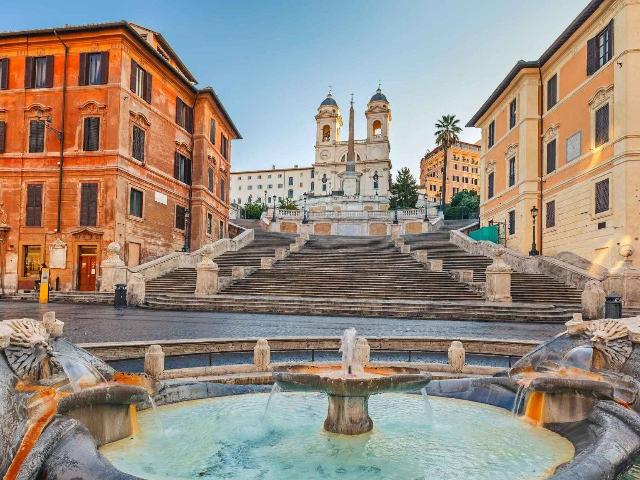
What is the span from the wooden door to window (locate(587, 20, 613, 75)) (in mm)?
27835

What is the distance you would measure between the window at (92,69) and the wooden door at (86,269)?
9.51 meters

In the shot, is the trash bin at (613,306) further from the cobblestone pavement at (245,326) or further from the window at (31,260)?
the window at (31,260)

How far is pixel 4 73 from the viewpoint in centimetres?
2870

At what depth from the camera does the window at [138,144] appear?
94.9 feet

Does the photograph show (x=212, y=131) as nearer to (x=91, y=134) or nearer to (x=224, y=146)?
(x=224, y=146)

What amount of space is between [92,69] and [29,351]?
2776 centimetres

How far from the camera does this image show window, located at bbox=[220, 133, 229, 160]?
41312mm

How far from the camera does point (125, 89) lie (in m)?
27.7

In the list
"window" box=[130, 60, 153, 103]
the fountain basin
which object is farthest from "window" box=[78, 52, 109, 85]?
the fountain basin

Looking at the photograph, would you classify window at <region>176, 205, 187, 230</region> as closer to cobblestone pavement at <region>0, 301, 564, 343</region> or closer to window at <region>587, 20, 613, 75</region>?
cobblestone pavement at <region>0, 301, 564, 343</region>

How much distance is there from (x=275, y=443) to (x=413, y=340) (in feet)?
16.3

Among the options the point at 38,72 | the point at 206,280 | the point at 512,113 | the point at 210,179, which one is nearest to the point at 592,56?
the point at 512,113

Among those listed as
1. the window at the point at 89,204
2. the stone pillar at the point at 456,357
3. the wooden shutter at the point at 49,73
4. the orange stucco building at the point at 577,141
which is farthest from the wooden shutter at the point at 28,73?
the stone pillar at the point at 456,357

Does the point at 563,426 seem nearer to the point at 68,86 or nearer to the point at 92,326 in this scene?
the point at 92,326
